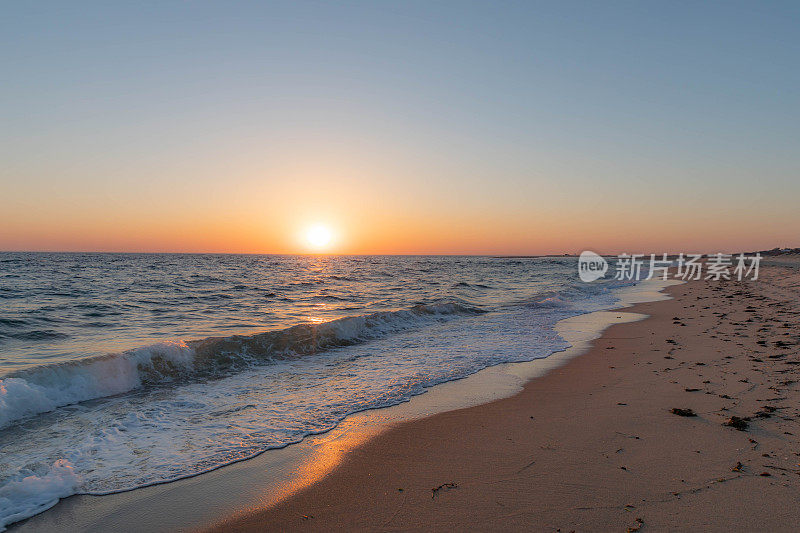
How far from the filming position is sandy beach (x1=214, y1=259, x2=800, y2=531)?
11.5ft

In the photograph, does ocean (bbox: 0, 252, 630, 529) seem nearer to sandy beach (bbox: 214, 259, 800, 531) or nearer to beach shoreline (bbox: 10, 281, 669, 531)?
beach shoreline (bbox: 10, 281, 669, 531)

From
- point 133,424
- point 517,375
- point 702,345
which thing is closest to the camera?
point 133,424

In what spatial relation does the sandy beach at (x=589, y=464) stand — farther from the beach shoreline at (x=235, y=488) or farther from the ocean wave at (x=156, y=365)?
the ocean wave at (x=156, y=365)

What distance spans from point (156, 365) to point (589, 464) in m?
8.29

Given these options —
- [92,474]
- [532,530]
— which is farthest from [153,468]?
[532,530]

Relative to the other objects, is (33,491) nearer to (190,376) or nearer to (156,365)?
(190,376)

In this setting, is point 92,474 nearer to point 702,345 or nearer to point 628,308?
point 702,345

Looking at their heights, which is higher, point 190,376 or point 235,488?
point 235,488

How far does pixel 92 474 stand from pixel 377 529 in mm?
3213

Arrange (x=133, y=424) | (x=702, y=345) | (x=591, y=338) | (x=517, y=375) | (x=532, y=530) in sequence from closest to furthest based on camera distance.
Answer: (x=532, y=530) → (x=133, y=424) → (x=517, y=375) → (x=702, y=345) → (x=591, y=338)

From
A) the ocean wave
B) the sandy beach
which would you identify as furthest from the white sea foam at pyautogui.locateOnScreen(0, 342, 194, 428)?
the sandy beach

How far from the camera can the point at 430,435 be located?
214 inches

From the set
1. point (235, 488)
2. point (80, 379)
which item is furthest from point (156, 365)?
point (235, 488)

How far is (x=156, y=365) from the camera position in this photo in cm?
888
